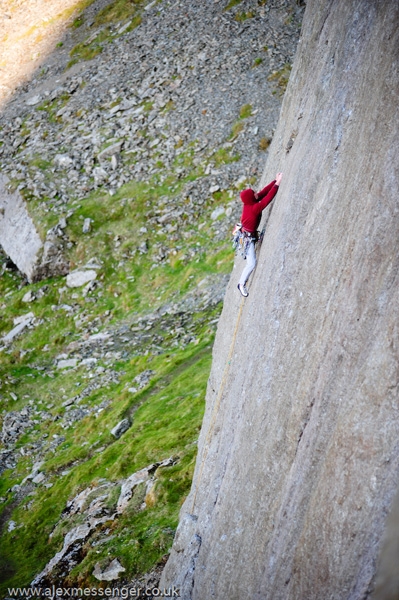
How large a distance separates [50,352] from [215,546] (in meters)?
34.2

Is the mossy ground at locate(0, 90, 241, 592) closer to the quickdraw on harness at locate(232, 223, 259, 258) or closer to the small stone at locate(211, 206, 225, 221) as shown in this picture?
the small stone at locate(211, 206, 225, 221)

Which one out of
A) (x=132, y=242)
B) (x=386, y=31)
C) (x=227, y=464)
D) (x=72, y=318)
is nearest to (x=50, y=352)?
(x=72, y=318)

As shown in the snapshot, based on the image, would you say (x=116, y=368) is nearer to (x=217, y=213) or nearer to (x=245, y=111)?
(x=217, y=213)

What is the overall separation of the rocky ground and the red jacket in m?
15.2

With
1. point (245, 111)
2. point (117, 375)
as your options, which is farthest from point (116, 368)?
point (245, 111)

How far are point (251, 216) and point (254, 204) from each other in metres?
0.50

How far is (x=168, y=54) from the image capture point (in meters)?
64.9

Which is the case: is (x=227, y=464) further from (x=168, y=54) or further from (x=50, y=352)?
(x=168, y=54)

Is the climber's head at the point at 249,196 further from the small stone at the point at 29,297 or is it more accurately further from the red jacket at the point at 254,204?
the small stone at the point at 29,297

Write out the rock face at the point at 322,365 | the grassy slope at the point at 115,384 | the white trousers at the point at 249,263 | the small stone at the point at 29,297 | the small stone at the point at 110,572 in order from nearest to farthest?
the rock face at the point at 322,365 → the white trousers at the point at 249,263 → the small stone at the point at 110,572 → the grassy slope at the point at 115,384 → the small stone at the point at 29,297

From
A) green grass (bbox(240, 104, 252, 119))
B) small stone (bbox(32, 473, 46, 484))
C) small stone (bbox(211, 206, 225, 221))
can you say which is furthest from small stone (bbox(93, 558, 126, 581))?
green grass (bbox(240, 104, 252, 119))

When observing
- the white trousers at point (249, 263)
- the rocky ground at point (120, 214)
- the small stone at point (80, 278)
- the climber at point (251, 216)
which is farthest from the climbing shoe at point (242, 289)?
the small stone at point (80, 278)

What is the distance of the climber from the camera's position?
17.8 metres

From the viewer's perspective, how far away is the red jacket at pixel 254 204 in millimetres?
17719
